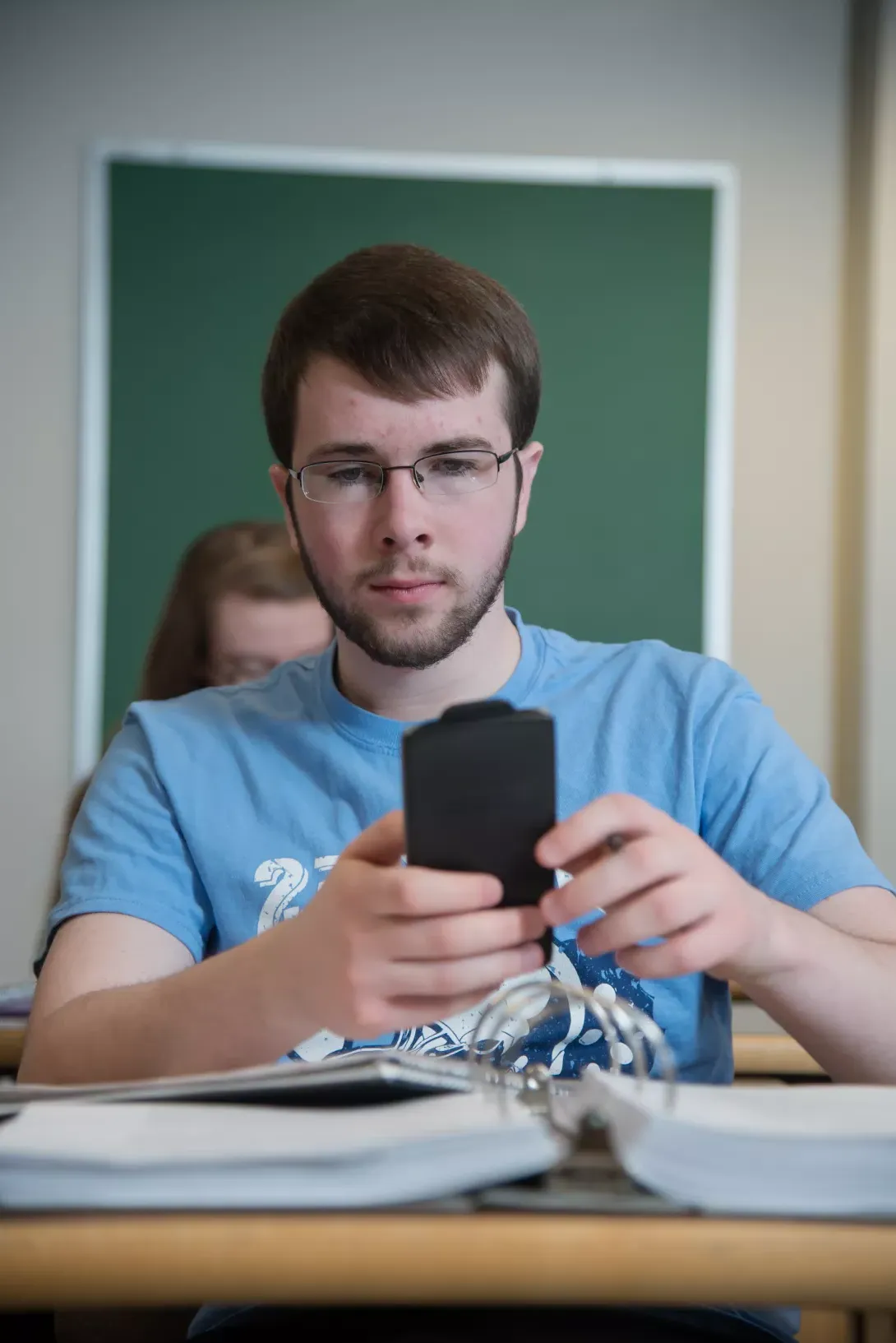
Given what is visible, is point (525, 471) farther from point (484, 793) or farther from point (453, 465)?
point (484, 793)

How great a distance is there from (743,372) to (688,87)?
2.13ft

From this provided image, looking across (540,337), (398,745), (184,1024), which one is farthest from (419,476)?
(540,337)

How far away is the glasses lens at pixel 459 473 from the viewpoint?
3.69ft

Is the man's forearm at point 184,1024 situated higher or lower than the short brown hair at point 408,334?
lower

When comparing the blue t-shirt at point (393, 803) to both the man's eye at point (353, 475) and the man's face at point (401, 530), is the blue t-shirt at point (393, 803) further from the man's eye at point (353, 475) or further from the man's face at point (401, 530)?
the man's eye at point (353, 475)

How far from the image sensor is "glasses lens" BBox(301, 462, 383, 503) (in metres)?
1.12

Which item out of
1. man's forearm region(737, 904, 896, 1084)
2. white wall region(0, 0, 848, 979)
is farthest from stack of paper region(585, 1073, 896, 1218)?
white wall region(0, 0, 848, 979)

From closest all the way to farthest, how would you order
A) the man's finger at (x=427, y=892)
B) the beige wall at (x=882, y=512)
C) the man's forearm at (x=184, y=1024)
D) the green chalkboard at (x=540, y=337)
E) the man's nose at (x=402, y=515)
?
1. the man's finger at (x=427, y=892)
2. the man's forearm at (x=184, y=1024)
3. the man's nose at (x=402, y=515)
4. the beige wall at (x=882, y=512)
5. the green chalkboard at (x=540, y=337)

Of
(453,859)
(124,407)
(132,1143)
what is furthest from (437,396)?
(124,407)

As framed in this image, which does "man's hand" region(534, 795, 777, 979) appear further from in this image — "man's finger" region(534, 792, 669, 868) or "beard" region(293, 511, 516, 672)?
"beard" region(293, 511, 516, 672)

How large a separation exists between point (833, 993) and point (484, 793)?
12.8 inches

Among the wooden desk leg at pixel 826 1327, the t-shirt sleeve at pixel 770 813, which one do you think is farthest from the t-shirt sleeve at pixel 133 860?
the wooden desk leg at pixel 826 1327

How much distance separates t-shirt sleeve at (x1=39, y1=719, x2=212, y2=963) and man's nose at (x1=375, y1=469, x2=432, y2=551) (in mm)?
293

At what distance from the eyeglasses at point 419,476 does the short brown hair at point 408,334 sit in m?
0.06
